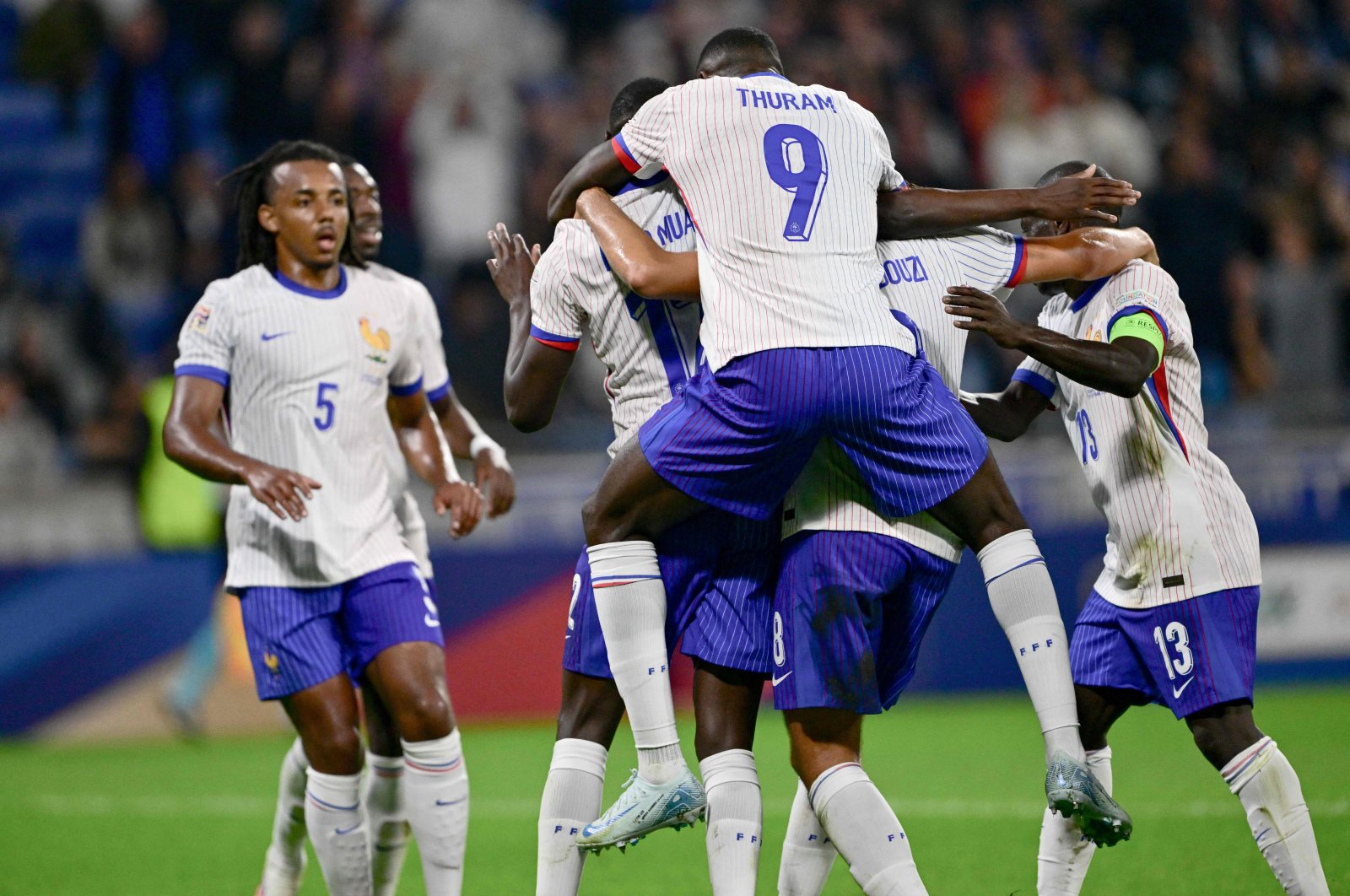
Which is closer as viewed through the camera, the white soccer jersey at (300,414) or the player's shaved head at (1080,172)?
the player's shaved head at (1080,172)

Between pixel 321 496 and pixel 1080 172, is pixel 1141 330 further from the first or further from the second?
pixel 321 496

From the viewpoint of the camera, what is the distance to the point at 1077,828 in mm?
4672

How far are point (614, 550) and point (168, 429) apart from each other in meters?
1.76

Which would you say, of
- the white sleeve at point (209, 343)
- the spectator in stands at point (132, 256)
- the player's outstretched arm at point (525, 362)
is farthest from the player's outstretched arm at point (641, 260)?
the spectator in stands at point (132, 256)

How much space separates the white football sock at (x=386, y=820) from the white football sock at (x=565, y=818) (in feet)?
3.64

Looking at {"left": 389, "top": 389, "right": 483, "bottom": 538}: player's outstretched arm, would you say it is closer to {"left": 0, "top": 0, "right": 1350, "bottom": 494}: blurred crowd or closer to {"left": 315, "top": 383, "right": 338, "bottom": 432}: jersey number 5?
{"left": 315, "top": 383, "right": 338, "bottom": 432}: jersey number 5

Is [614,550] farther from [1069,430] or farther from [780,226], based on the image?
[1069,430]

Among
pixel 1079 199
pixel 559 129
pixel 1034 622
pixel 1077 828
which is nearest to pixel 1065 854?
pixel 1077 828

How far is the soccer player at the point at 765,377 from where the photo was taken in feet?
12.9

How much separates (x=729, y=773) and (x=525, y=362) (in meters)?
1.28

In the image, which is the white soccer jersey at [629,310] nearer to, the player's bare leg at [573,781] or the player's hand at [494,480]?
the player's bare leg at [573,781]

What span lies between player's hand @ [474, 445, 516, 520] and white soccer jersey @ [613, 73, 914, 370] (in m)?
1.63

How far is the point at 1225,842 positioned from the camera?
20.5ft

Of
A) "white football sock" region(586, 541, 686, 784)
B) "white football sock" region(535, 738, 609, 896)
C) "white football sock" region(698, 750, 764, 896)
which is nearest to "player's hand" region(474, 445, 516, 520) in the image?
"white football sock" region(535, 738, 609, 896)
